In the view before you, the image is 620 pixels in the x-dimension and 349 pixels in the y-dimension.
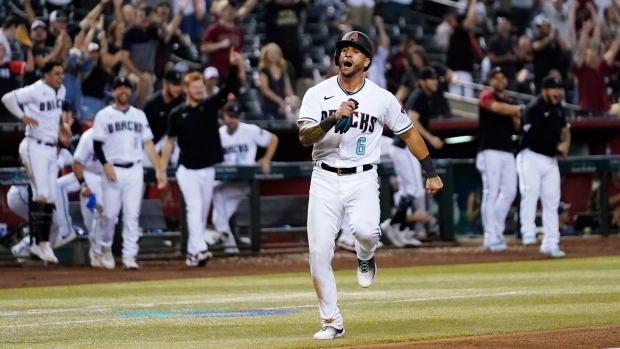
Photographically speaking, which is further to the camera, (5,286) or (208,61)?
(208,61)

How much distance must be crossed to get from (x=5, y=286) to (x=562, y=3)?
13.9m

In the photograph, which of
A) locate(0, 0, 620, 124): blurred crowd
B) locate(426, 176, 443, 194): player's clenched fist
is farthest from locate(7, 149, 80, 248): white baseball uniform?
locate(426, 176, 443, 194): player's clenched fist

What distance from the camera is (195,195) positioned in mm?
13781

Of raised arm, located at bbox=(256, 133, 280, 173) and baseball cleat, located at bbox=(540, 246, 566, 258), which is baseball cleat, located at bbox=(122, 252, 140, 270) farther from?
baseball cleat, located at bbox=(540, 246, 566, 258)

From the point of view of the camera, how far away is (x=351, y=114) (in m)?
7.04

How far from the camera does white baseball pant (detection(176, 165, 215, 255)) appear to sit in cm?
1378

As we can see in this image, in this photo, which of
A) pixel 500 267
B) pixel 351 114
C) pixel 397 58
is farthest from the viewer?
pixel 397 58

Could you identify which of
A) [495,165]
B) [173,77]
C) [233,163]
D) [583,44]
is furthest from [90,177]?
[583,44]

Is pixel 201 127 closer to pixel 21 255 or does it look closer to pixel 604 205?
pixel 21 255

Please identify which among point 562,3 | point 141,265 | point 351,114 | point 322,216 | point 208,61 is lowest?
point 141,265

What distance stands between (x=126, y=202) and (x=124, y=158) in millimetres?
519

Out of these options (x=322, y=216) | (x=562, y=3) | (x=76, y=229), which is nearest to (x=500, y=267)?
(x=76, y=229)

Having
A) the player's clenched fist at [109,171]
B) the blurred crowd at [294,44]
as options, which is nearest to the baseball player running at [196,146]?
the player's clenched fist at [109,171]

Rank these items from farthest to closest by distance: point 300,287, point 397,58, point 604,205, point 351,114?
point 397,58
point 604,205
point 300,287
point 351,114
